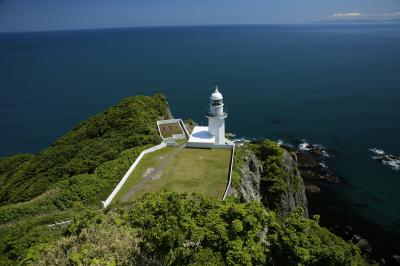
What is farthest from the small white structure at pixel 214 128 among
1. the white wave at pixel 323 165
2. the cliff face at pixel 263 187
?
the white wave at pixel 323 165

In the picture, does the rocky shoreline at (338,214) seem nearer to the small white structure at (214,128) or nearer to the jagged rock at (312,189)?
the jagged rock at (312,189)

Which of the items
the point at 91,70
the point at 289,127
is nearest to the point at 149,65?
the point at 91,70

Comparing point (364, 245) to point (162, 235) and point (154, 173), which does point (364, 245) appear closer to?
point (154, 173)

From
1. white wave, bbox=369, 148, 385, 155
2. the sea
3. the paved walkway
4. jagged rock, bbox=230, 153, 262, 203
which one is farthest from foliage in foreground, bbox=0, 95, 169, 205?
white wave, bbox=369, 148, 385, 155

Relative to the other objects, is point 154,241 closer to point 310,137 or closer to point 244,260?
point 244,260

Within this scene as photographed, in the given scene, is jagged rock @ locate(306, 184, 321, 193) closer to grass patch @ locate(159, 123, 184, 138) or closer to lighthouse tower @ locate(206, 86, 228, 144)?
lighthouse tower @ locate(206, 86, 228, 144)

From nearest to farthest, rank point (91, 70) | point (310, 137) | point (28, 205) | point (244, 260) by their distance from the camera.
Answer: point (244, 260)
point (28, 205)
point (310, 137)
point (91, 70)
